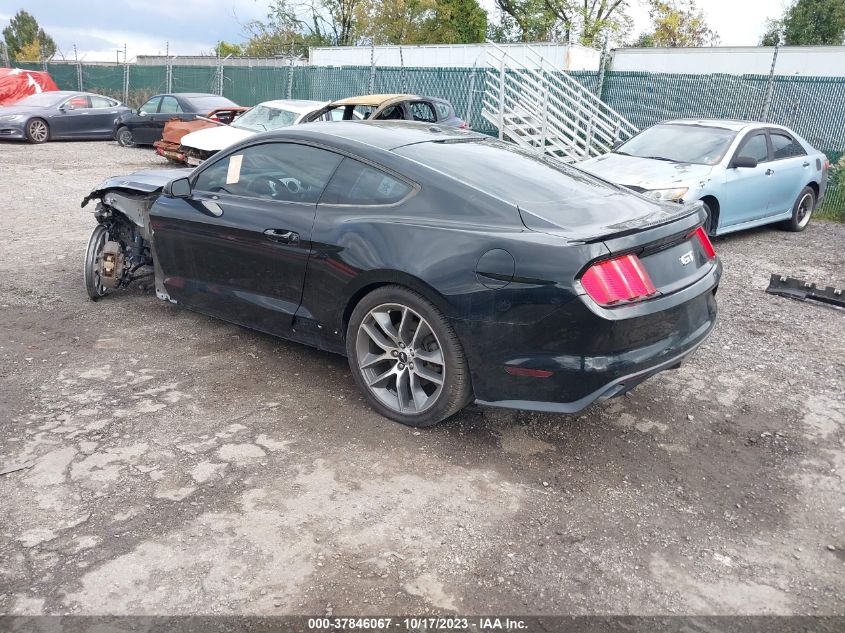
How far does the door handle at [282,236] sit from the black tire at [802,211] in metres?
8.05

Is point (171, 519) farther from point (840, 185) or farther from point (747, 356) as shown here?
point (840, 185)

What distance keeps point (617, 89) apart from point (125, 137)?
12.3m

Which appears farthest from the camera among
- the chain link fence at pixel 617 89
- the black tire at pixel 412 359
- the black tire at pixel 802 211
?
the chain link fence at pixel 617 89

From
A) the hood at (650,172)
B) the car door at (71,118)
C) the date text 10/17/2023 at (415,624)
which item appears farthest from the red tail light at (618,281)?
the car door at (71,118)

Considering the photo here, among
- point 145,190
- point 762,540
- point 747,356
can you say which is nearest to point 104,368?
point 145,190

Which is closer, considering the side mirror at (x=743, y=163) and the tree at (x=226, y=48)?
the side mirror at (x=743, y=163)

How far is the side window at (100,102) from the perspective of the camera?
803 inches

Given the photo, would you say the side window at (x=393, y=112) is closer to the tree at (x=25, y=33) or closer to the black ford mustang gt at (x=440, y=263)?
the black ford mustang gt at (x=440, y=263)

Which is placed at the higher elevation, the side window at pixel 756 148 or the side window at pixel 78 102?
the side window at pixel 756 148

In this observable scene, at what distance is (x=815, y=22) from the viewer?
41750 millimetres

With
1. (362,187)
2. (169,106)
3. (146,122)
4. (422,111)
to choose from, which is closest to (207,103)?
(169,106)

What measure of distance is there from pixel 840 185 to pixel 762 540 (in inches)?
407

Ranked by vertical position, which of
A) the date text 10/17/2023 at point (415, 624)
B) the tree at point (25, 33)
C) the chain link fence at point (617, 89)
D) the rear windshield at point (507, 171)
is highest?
the tree at point (25, 33)

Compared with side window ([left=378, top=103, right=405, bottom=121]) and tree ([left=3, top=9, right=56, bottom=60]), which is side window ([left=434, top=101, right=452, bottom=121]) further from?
tree ([left=3, top=9, right=56, bottom=60])
